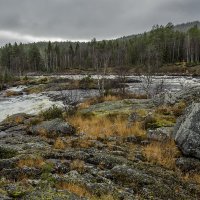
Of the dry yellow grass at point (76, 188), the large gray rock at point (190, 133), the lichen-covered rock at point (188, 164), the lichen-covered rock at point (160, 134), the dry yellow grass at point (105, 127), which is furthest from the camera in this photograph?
the dry yellow grass at point (105, 127)

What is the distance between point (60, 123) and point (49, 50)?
141548 mm

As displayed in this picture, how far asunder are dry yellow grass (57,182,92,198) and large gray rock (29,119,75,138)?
9456mm

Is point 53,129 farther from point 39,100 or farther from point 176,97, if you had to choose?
point 39,100

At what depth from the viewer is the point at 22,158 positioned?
44.1 ft

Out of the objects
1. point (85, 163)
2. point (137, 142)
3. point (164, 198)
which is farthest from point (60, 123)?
point (164, 198)

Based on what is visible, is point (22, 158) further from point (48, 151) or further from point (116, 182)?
point (116, 182)

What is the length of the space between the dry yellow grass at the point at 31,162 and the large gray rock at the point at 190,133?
241 inches

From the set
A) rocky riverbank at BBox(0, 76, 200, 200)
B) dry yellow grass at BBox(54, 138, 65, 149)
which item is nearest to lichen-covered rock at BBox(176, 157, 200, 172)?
rocky riverbank at BBox(0, 76, 200, 200)

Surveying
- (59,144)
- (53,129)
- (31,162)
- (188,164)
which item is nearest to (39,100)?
(53,129)

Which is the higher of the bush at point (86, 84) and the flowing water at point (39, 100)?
the bush at point (86, 84)

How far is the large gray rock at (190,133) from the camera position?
1488cm

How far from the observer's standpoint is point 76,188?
10547 millimetres

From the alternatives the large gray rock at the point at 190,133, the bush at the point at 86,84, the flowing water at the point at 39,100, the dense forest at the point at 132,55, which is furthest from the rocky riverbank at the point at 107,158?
the dense forest at the point at 132,55

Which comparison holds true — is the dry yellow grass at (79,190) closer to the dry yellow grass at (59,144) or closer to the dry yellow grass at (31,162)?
the dry yellow grass at (31,162)
